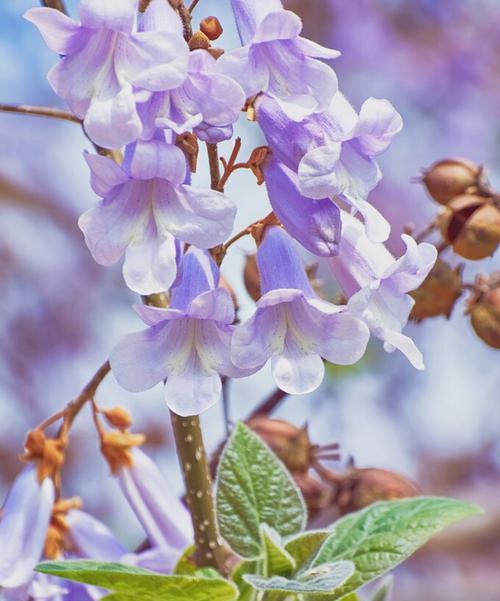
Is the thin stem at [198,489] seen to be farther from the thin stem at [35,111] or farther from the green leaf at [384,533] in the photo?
the thin stem at [35,111]

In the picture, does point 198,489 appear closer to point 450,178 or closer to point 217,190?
point 217,190

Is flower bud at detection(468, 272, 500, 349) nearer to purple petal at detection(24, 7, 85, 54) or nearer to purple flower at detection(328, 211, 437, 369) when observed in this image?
purple flower at detection(328, 211, 437, 369)

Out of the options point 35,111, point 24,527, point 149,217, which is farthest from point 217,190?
point 24,527

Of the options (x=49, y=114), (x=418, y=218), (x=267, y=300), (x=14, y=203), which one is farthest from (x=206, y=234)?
(x=14, y=203)

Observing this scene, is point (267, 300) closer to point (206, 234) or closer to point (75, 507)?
point (206, 234)

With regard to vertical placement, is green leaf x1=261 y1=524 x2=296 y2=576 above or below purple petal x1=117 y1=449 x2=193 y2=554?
above

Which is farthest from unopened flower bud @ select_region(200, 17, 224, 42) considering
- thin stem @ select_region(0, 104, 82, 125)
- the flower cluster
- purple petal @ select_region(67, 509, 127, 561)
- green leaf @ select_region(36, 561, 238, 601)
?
purple petal @ select_region(67, 509, 127, 561)
